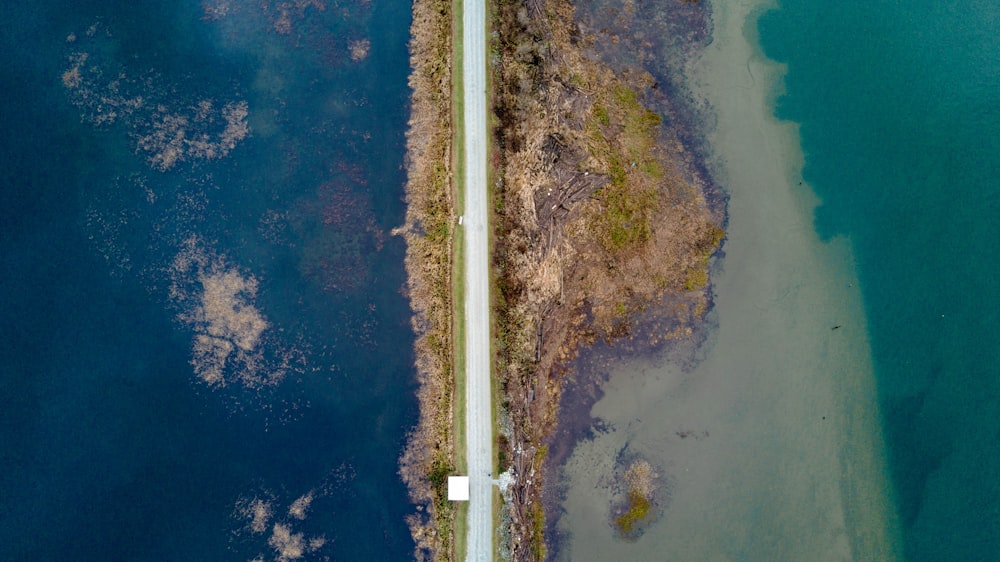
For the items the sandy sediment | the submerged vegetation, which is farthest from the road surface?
the sandy sediment

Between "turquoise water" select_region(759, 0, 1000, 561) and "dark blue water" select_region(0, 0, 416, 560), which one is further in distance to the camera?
"turquoise water" select_region(759, 0, 1000, 561)

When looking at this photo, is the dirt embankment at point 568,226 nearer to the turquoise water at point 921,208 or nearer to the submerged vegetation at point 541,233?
the submerged vegetation at point 541,233

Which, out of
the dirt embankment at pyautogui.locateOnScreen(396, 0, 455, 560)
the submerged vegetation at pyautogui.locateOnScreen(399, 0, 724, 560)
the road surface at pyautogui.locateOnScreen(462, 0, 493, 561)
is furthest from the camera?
the submerged vegetation at pyautogui.locateOnScreen(399, 0, 724, 560)

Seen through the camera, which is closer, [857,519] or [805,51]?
[857,519]

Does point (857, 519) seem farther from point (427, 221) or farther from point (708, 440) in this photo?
point (427, 221)

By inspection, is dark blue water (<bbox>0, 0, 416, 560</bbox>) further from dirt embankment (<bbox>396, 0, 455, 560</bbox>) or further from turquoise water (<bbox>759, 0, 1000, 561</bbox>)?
turquoise water (<bbox>759, 0, 1000, 561</bbox>)

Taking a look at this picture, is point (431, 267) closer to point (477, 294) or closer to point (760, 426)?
point (477, 294)

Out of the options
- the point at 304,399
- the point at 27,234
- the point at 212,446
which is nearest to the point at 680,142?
Result: the point at 304,399

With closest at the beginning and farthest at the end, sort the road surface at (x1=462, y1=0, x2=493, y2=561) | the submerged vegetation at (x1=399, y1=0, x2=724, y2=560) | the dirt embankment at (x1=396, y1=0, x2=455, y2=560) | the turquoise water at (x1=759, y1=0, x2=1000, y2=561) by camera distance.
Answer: the road surface at (x1=462, y1=0, x2=493, y2=561)
the dirt embankment at (x1=396, y1=0, x2=455, y2=560)
the submerged vegetation at (x1=399, y1=0, x2=724, y2=560)
the turquoise water at (x1=759, y1=0, x2=1000, y2=561)
